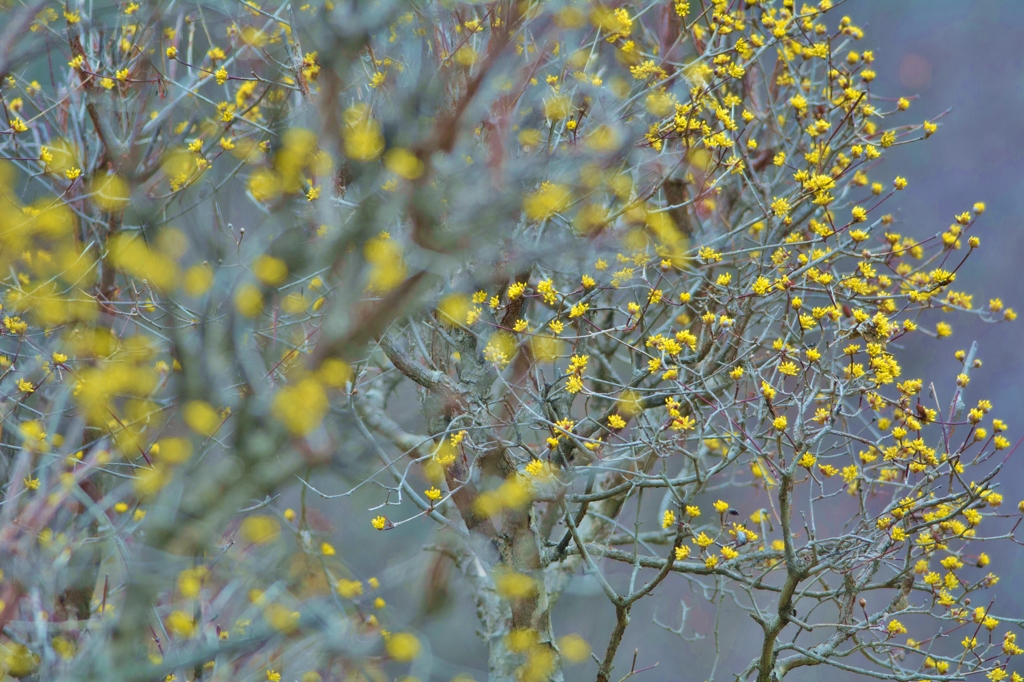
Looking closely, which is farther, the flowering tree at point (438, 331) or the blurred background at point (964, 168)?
the blurred background at point (964, 168)

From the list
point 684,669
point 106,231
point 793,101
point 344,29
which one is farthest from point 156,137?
point 684,669

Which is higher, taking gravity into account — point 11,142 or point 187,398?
point 11,142

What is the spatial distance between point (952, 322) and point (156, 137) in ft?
13.3

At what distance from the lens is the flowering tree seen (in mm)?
1475

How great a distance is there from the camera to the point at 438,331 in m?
2.76

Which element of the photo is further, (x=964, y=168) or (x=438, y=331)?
(x=964, y=168)

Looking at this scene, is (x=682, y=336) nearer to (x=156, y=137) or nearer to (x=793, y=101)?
(x=793, y=101)

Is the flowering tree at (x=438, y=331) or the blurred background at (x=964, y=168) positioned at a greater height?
the blurred background at (x=964, y=168)

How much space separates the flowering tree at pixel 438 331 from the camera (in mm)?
1475

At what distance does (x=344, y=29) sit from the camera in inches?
58.6

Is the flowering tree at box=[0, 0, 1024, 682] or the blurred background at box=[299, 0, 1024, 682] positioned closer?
the flowering tree at box=[0, 0, 1024, 682]

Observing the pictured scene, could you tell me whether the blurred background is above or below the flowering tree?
above

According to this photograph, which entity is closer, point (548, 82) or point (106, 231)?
point (548, 82)

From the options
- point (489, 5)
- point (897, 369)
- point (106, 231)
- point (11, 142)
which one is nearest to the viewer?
point (897, 369)
